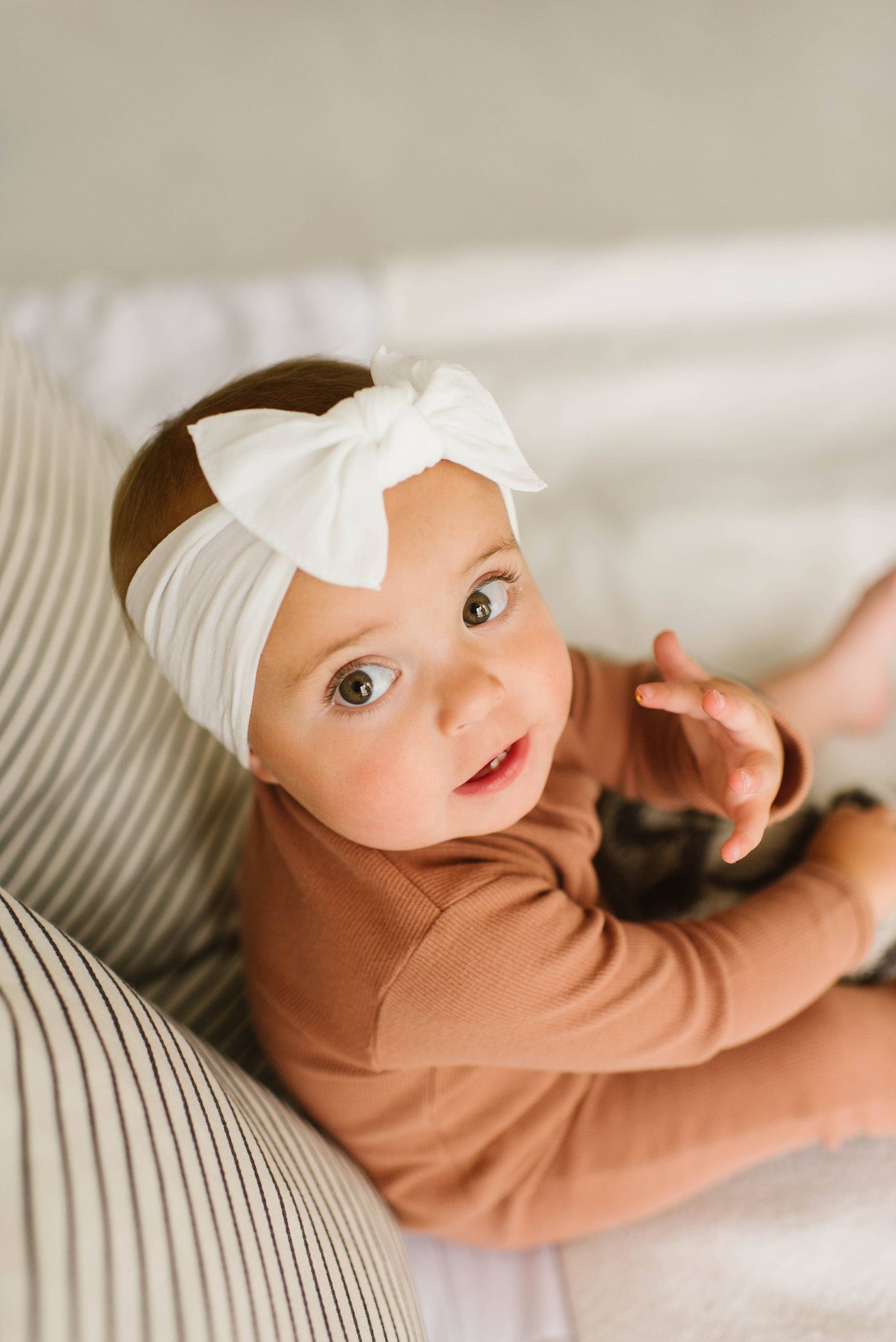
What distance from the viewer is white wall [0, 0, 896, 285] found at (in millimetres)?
2027

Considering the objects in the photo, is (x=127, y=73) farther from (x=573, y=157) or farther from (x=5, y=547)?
(x=5, y=547)

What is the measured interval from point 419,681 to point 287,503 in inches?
5.8

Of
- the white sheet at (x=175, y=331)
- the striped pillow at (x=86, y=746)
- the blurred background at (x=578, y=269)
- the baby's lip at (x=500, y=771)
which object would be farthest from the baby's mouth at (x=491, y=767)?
the white sheet at (x=175, y=331)

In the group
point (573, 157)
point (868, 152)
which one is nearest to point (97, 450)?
point (573, 157)

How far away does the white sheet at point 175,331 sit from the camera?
1404 millimetres

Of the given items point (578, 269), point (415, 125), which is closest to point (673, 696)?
point (578, 269)

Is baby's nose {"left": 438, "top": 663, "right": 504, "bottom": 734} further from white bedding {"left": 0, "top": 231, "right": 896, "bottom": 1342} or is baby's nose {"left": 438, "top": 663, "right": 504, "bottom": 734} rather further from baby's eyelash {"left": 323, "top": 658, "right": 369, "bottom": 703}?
white bedding {"left": 0, "top": 231, "right": 896, "bottom": 1342}

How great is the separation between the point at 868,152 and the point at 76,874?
76.6 inches

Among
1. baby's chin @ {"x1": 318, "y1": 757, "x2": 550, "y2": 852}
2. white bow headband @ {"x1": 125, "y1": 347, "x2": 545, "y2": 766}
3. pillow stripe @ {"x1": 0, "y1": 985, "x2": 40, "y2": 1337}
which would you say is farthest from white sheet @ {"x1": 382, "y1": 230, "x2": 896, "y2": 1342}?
pillow stripe @ {"x1": 0, "y1": 985, "x2": 40, "y2": 1337}

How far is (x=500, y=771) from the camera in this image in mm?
766

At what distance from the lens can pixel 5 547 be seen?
2.72 feet

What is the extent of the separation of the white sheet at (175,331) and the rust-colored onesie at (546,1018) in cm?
72

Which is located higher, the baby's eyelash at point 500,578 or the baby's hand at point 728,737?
the baby's eyelash at point 500,578

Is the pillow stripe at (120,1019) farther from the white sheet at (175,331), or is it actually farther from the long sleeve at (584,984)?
the white sheet at (175,331)
